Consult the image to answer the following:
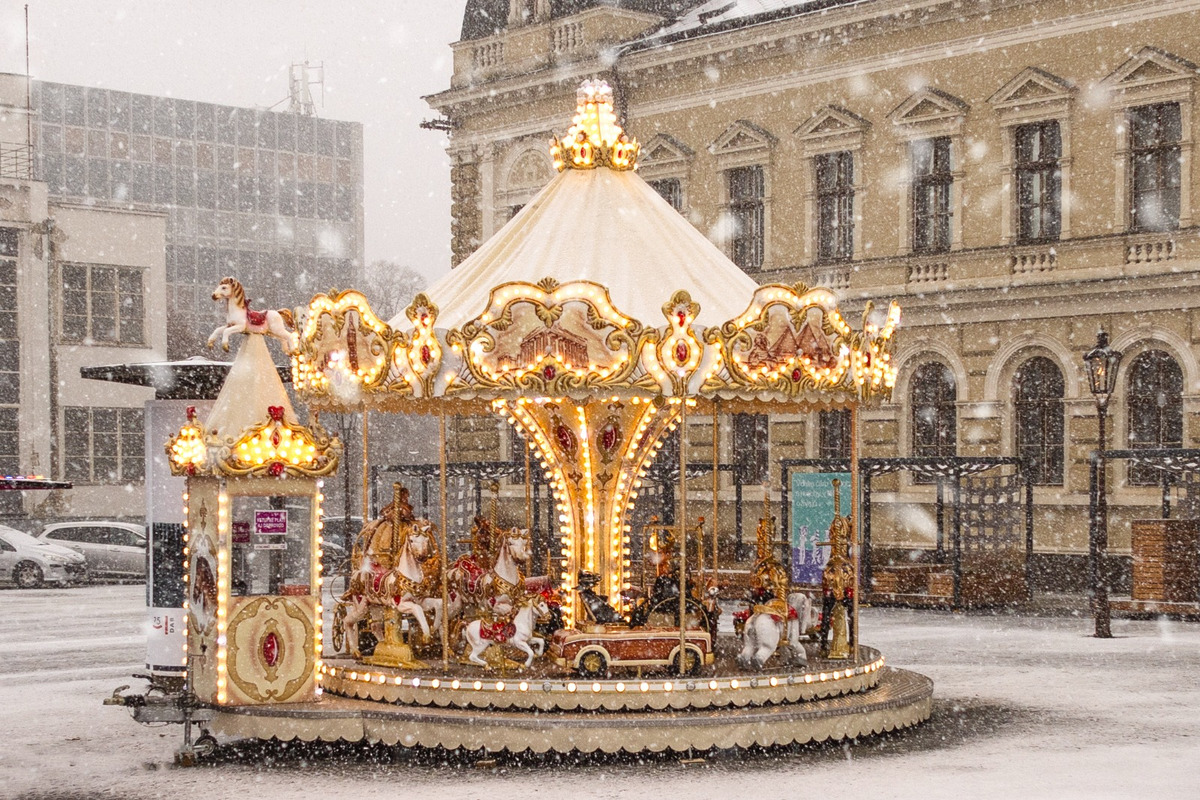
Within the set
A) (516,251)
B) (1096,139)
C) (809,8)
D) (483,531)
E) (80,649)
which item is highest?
(809,8)

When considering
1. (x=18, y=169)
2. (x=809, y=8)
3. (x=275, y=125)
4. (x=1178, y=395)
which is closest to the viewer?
(x=1178, y=395)

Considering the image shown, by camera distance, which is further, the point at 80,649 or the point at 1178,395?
the point at 1178,395

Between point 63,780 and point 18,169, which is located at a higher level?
point 18,169

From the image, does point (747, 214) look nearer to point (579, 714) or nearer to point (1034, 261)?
point (1034, 261)

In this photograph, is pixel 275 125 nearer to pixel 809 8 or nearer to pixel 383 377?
pixel 809 8

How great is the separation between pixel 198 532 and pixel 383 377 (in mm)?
2090

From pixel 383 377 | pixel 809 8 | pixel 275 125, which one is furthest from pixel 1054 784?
pixel 275 125

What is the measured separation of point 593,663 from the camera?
50.3 ft

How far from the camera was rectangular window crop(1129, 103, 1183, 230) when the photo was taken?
3131 cm

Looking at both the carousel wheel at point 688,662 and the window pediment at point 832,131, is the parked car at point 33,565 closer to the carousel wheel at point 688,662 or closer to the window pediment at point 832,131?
the window pediment at point 832,131

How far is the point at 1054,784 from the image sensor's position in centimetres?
1311

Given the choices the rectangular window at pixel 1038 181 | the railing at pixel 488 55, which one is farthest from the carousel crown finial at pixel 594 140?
the railing at pixel 488 55

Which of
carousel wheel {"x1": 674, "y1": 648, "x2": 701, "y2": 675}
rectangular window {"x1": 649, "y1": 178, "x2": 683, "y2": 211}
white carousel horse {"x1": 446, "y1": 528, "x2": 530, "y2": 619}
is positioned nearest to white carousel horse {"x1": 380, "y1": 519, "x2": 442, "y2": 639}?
white carousel horse {"x1": 446, "y1": 528, "x2": 530, "y2": 619}

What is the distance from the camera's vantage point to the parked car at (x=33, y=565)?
37.8 meters
